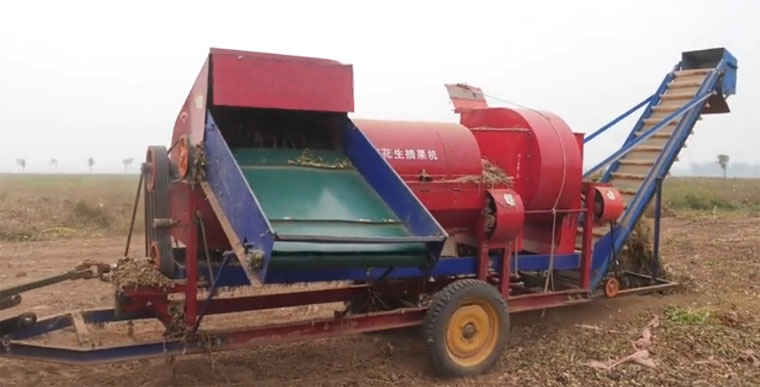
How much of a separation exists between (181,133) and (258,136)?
25.6 inches

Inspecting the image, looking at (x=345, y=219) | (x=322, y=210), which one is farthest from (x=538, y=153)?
(x=322, y=210)

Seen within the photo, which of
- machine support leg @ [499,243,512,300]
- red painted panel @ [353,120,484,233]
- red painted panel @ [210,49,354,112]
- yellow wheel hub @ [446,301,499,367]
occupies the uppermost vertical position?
red painted panel @ [210,49,354,112]

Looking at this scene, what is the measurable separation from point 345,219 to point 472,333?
5.51ft

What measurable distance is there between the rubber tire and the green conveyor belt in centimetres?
71

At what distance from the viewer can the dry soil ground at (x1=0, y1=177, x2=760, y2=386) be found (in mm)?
5730

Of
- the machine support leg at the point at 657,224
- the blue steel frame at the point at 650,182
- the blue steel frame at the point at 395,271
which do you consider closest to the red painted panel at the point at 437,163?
the blue steel frame at the point at 395,271

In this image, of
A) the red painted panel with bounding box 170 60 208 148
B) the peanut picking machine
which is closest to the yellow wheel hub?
the peanut picking machine

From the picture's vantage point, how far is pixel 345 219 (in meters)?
5.21

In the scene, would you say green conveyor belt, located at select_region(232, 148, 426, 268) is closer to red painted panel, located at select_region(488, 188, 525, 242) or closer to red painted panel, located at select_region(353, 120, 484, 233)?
red painted panel, located at select_region(353, 120, 484, 233)

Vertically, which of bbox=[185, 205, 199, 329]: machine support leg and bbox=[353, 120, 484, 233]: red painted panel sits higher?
bbox=[353, 120, 484, 233]: red painted panel

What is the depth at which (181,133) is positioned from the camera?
5824mm

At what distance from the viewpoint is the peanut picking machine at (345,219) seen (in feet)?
16.1

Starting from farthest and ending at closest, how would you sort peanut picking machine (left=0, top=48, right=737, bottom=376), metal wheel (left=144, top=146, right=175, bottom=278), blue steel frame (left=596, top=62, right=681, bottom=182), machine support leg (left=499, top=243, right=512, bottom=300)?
blue steel frame (left=596, top=62, right=681, bottom=182) < machine support leg (left=499, top=243, right=512, bottom=300) < metal wheel (left=144, top=146, right=175, bottom=278) < peanut picking machine (left=0, top=48, right=737, bottom=376)

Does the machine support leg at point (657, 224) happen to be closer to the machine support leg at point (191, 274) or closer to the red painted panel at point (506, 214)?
the red painted panel at point (506, 214)
